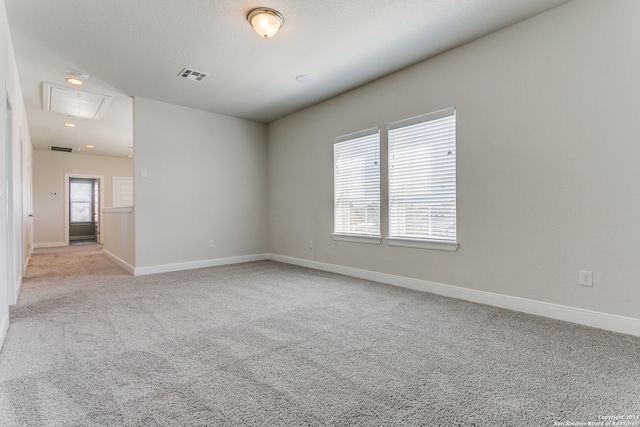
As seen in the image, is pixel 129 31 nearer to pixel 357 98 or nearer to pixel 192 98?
pixel 192 98

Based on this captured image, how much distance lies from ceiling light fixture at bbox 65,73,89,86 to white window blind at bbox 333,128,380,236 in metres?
3.25

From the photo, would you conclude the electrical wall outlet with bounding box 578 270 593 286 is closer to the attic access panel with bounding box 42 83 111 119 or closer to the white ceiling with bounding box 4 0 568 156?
the white ceiling with bounding box 4 0 568 156

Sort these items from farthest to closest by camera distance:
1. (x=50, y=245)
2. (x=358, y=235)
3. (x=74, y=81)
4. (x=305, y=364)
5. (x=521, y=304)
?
(x=50, y=245)
(x=358, y=235)
(x=74, y=81)
(x=521, y=304)
(x=305, y=364)

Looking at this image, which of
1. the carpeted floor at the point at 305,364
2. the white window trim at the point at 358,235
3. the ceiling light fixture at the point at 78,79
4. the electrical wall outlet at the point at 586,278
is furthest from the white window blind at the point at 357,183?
the ceiling light fixture at the point at 78,79

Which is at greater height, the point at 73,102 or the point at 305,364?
the point at 73,102

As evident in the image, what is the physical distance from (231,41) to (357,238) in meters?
2.73

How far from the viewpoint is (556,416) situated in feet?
4.56

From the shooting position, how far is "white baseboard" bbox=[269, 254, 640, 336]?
91.7 inches

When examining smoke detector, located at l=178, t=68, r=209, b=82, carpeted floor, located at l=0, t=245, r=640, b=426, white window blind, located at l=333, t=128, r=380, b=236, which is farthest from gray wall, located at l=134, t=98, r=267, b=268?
white window blind, located at l=333, t=128, r=380, b=236

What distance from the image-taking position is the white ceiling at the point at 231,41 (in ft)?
8.51

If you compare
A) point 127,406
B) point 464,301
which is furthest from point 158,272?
point 464,301

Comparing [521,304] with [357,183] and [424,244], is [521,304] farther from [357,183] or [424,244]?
[357,183]

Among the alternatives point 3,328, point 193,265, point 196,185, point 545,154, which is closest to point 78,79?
point 196,185

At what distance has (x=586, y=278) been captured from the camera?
247 cm
